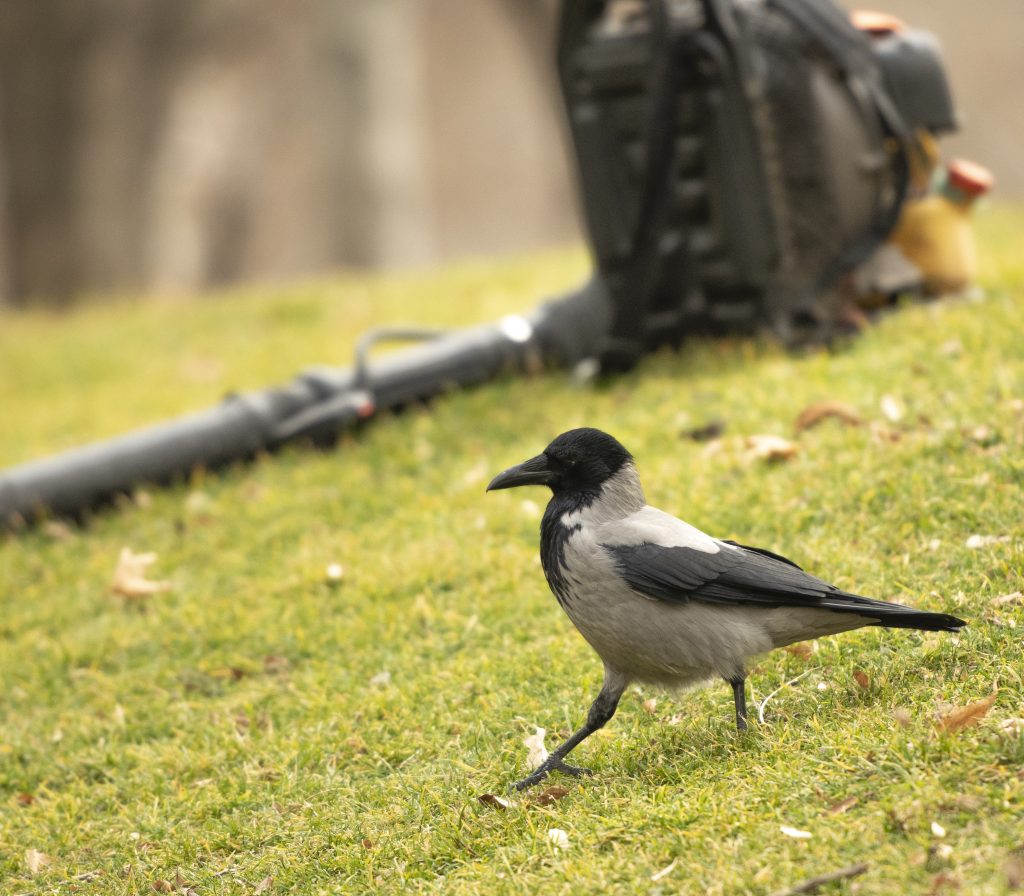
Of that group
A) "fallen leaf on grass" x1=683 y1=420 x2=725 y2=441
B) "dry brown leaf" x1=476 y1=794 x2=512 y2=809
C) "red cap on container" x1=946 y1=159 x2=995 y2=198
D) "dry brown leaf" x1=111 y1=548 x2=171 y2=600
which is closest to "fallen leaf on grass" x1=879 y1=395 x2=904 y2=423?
"fallen leaf on grass" x1=683 y1=420 x2=725 y2=441

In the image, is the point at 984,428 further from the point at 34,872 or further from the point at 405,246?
the point at 405,246

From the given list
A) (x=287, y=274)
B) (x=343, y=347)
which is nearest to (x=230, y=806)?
(x=343, y=347)

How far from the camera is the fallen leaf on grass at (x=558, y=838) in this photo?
9.12 ft

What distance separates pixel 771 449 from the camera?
4570mm

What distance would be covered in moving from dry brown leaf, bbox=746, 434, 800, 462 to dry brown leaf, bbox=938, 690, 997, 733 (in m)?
1.85

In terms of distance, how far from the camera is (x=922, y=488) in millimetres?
4000

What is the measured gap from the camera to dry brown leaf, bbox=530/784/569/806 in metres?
2.98

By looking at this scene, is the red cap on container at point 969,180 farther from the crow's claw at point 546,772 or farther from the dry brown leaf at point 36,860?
the dry brown leaf at point 36,860

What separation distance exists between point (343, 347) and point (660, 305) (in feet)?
9.10

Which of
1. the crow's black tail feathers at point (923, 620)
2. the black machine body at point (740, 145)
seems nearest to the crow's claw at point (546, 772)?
the crow's black tail feathers at point (923, 620)

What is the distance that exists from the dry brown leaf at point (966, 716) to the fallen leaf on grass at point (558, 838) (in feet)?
2.88

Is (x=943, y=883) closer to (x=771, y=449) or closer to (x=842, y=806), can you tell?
(x=842, y=806)

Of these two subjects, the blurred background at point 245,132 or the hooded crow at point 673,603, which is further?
the blurred background at point 245,132

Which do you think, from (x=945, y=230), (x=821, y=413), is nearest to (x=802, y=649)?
(x=821, y=413)
